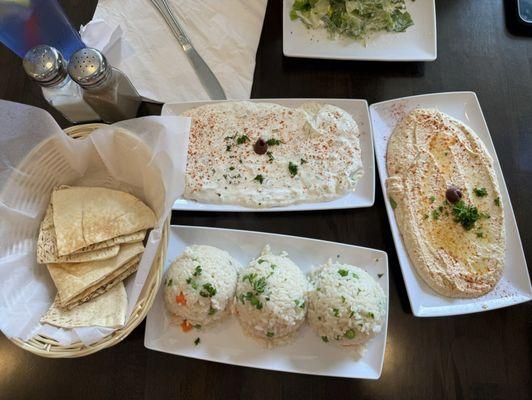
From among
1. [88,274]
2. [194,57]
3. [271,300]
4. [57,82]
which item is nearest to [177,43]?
[194,57]

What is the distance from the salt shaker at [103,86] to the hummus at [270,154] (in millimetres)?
201

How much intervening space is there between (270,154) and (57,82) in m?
0.70

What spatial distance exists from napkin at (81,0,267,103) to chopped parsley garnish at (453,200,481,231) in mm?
835

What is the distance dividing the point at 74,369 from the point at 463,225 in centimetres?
131

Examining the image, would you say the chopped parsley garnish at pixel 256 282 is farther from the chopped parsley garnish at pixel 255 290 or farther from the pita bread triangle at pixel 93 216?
the pita bread triangle at pixel 93 216

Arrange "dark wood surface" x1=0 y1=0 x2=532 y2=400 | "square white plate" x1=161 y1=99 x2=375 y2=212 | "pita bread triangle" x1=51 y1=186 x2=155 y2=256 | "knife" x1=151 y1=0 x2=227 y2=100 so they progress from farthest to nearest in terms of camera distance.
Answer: "knife" x1=151 y1=0 x2=227 y2=100 < "square white plate" x1=161 y1=99 x2=375 y2=212 < "dark wood surface" x1=0 y1=0 x2=532 y2=400 < "pita bread triangle" x1=51 y1=186 x2=155 y2=256

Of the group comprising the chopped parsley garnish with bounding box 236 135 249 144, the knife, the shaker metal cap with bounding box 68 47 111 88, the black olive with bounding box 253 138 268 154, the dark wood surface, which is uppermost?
the shaker metal cap with bounding box 68 47 111 88

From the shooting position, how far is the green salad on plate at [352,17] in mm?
1550

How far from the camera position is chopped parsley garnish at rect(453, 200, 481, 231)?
1.33 m

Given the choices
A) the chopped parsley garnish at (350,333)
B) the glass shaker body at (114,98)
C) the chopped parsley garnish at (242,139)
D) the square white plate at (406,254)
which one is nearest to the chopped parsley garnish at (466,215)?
the square white plate at (406,254)

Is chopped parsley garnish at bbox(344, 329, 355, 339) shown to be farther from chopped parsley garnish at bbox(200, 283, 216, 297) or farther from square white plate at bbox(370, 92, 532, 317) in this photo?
chopped parsley garnish at bbox(200, 283, 216, 297)

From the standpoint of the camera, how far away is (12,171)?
114 centimetres

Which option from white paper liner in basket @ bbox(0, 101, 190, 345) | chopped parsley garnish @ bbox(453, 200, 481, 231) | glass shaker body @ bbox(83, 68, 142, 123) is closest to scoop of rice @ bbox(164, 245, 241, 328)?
white paper liner in basket @ bbox(0, 101, 190, 345)

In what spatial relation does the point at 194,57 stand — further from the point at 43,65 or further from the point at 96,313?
the point at 96,313
